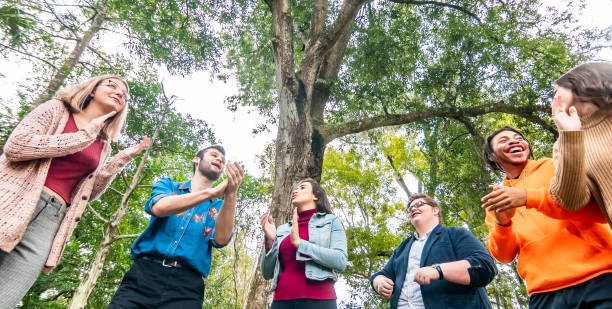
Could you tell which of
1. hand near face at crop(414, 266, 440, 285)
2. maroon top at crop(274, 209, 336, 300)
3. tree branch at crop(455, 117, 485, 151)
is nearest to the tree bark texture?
tree branch at crop(455, 117, 485, 151)

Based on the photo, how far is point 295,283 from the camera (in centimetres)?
266

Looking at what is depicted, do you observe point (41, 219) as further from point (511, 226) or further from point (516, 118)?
point (516, 118)

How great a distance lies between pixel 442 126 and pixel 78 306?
10.7m

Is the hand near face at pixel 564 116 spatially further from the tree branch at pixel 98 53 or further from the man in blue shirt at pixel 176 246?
the tree branch at pixel 98 53

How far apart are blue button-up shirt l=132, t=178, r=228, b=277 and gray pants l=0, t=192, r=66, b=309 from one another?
49cm

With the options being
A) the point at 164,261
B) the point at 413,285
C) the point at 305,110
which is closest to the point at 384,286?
the point at 413,285

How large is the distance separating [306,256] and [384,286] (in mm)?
687

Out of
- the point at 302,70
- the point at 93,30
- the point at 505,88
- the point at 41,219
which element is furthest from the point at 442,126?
the point at 93,30

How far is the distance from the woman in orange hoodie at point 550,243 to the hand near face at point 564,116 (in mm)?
346

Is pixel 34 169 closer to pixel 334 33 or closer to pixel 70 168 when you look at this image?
pixel 70 168

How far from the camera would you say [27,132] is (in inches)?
73.5

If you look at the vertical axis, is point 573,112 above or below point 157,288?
above

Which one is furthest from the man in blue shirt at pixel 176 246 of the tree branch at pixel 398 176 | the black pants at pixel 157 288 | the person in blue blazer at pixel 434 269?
the tree branch at pixel 398 176

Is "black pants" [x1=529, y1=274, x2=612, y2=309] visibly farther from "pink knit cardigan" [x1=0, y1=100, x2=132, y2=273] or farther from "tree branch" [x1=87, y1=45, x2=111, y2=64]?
"tree branch" [x1=87, y1=45, x2=111, y2=64]
